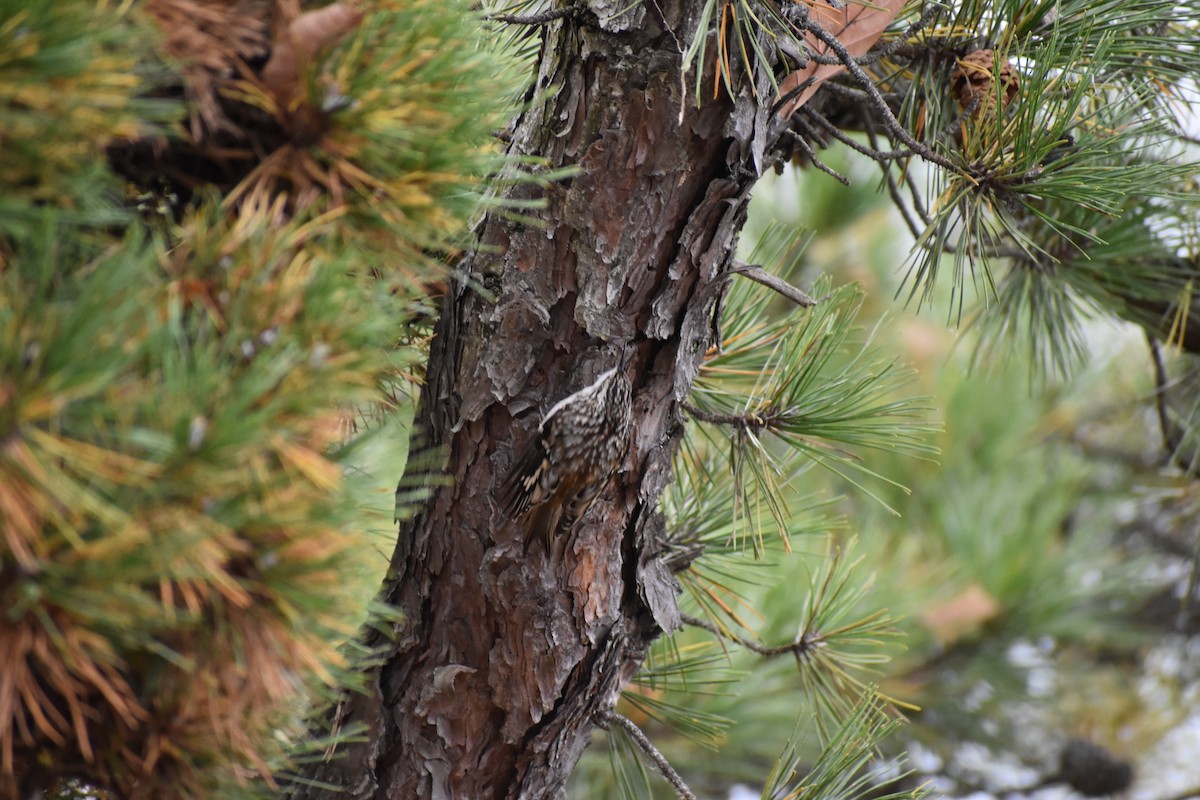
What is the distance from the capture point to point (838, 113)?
142 centimetres

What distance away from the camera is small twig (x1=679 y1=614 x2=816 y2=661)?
1194 millimetres

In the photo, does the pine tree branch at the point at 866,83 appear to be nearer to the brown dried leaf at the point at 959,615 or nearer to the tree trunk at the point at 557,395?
the tree trunk at the point at 557,395

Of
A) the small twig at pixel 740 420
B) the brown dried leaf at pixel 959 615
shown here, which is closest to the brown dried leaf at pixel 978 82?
the small twig at pixel 740 420

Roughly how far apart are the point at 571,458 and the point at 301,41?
1.27 ft

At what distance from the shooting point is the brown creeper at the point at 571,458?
861 mm

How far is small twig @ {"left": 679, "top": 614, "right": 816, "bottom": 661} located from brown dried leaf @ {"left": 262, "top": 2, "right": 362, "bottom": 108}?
0.72 metres

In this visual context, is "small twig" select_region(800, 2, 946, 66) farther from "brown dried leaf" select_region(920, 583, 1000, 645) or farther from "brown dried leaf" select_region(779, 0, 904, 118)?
"brown dried leaf" select_region(920, 583, 1000, 645)

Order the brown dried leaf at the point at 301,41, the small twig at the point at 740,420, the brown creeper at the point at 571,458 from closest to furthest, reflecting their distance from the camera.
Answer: the brown dried leaf at the point at 301,41 → the brown creeper at the point at 571,458 → the small twig at the point at 740,420

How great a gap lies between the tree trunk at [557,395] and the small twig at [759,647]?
0.22m

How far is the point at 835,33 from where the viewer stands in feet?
3.16

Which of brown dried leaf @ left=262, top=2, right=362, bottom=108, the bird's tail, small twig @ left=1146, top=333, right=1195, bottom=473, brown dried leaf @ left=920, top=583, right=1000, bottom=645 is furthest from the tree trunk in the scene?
brown dried leaf @ left=920, top=583, right=1000, bottom=645

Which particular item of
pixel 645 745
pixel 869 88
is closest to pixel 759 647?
pixel 645 745

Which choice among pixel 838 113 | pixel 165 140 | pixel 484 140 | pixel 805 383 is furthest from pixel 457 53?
pixel 838 113

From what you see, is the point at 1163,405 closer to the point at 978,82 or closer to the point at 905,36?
the point at 978,82
